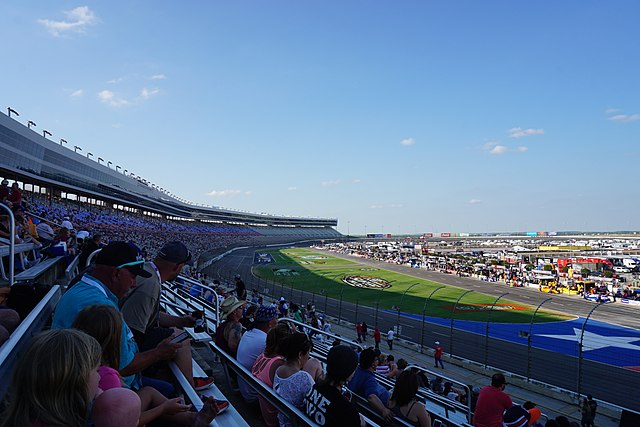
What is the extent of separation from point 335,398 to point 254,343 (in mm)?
1754

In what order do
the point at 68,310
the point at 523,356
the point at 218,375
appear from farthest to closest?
the point at 523,356 → the point at 218,375 → the point at 68,310

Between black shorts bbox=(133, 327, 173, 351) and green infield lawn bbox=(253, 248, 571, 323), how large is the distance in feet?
58.8

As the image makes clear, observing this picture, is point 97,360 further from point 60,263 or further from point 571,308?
point 571,308

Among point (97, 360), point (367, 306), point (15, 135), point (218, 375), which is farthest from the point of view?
point (15, 135)

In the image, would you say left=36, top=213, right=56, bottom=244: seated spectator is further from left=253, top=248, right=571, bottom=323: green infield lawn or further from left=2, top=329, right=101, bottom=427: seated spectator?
left=253, top=248, right=571, bottom=323: green infield lawn

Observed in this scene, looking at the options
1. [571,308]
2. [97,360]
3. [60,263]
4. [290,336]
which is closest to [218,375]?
[290,336]

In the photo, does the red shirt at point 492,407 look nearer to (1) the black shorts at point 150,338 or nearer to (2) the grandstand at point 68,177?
(1) the black shorts at point 150,338

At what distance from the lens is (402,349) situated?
62.4 feet

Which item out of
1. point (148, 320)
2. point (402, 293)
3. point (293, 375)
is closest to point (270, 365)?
point (293, 375)

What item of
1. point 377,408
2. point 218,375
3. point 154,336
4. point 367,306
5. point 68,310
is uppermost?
point 68,310

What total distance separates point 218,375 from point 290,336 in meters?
2.30

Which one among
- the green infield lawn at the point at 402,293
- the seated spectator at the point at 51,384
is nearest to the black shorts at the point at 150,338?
the seated spectator at the point at 51,384

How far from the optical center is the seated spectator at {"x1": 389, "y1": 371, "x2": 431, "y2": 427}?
3.56 metres

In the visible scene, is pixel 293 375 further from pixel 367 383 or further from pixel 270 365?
pixel 367 383
